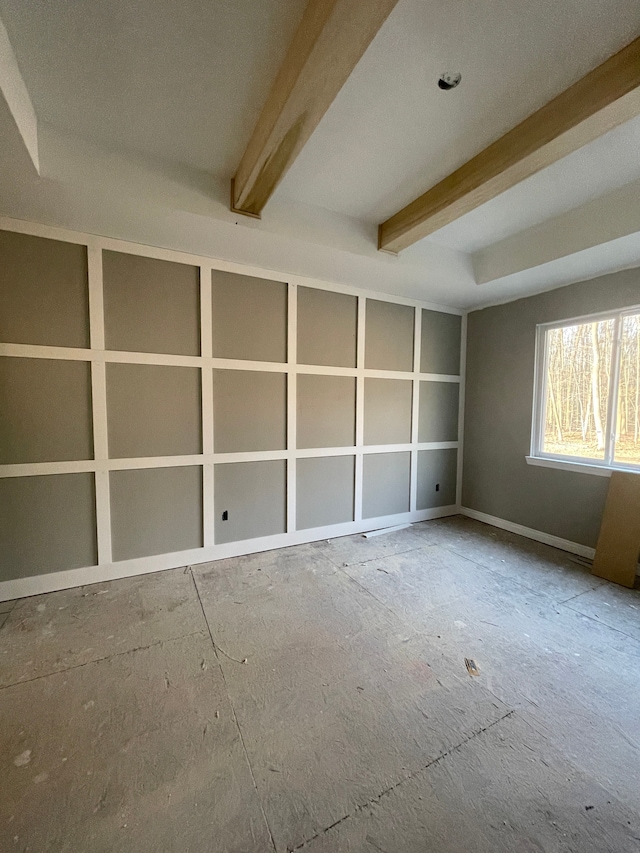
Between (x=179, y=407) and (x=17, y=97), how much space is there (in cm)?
186

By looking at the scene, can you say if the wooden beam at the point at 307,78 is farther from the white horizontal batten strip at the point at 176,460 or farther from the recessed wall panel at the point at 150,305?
the white horizontal batten strip at the point at 176,460

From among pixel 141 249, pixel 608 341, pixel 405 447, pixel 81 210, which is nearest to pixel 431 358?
pixel 405 447

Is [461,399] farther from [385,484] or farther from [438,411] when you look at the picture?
[385,484]

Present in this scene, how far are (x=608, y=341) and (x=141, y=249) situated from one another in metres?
4.06

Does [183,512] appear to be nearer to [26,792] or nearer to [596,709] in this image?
[26,792]

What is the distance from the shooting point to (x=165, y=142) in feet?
6.54

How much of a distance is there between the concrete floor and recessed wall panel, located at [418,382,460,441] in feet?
6.30

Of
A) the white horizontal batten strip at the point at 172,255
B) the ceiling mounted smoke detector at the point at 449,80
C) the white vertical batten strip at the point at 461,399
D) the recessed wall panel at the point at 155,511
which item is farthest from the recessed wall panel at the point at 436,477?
the ceiling mounted smoke detector at the point at 449,80

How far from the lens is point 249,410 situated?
3.05m

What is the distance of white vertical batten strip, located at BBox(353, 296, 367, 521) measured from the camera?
138 inches

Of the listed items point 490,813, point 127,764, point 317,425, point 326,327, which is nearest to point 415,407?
point 317,425

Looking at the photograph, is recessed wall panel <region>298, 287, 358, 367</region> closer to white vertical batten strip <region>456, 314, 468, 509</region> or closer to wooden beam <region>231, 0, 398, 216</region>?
wooden beam <region>231, 0, 398, 216</region>

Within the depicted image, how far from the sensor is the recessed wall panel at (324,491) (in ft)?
10.9

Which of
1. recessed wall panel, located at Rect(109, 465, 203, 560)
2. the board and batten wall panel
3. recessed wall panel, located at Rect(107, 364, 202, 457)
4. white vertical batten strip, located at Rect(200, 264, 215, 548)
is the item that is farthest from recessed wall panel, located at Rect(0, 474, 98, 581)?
white vertical batten strip, located at Rect(200, 264, 215, 548)
